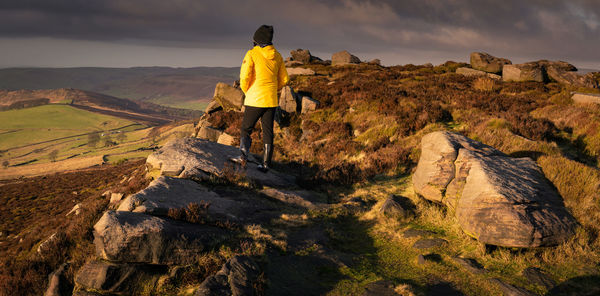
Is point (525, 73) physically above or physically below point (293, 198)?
above

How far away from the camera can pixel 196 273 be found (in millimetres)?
4402

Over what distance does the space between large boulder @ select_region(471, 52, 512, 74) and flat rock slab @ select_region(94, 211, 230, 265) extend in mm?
34724

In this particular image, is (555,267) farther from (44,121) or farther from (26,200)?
(44,121)

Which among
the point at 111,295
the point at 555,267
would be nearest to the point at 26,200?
the point at 111,295

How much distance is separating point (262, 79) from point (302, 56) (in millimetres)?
42905

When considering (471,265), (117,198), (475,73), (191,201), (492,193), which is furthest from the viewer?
(475,73)

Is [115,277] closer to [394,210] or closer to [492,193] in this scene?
[394,210]

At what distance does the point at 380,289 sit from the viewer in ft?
13.6

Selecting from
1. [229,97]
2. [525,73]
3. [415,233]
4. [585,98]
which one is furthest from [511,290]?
[525,73]

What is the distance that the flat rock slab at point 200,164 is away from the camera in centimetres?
801

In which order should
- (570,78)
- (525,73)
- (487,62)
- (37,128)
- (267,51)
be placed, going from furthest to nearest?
(37,128) → (487,62) → (525,73) → (570,78) → (267,51)

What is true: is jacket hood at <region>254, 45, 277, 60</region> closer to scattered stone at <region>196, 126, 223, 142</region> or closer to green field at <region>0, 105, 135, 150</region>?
scattered stone at <region>196, 126, 223, 142</region>

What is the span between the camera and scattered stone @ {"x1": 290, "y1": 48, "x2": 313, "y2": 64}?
48344mm

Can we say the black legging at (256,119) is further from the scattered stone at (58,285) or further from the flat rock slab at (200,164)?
the scattered stone at (58,285)
